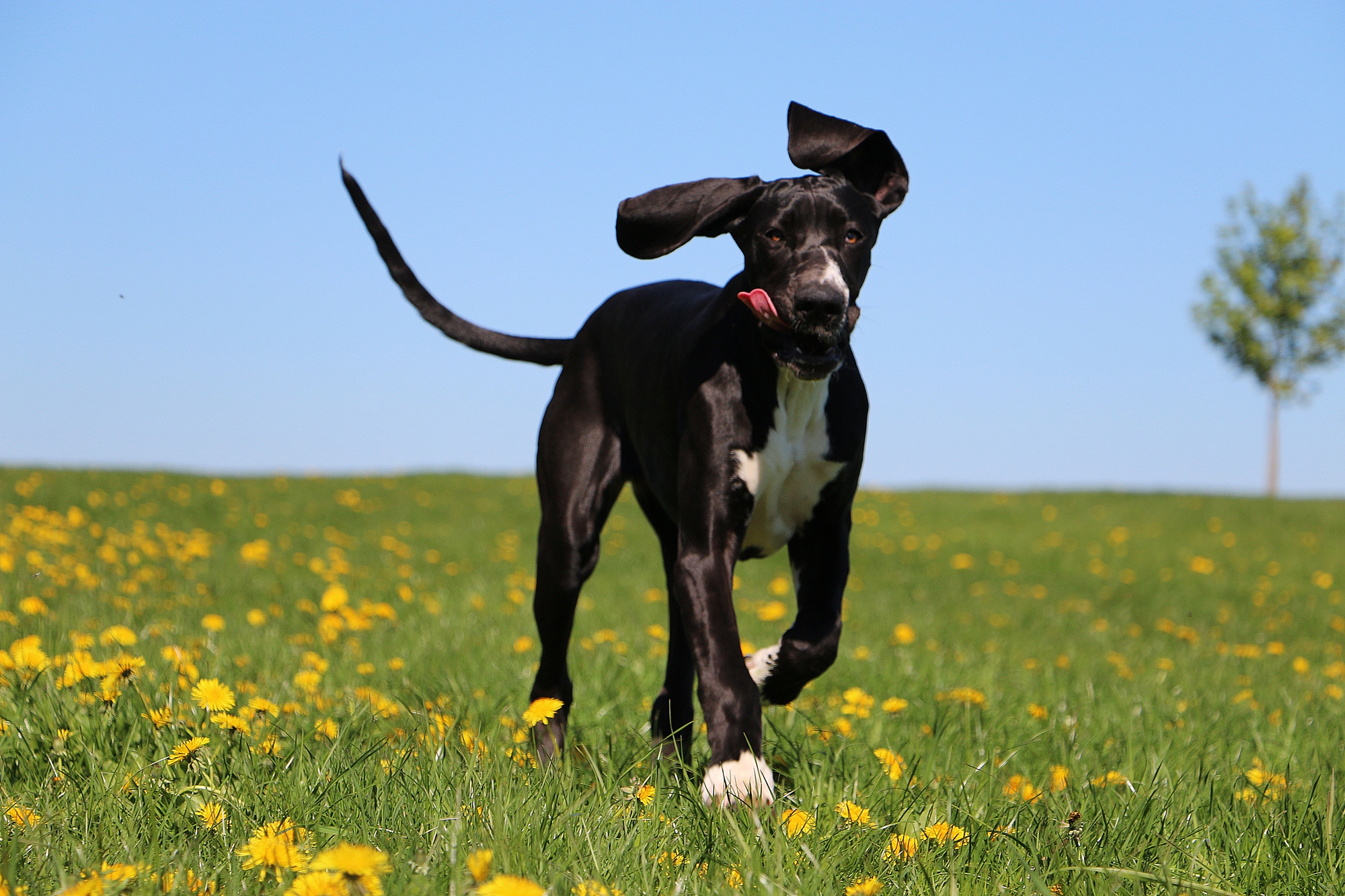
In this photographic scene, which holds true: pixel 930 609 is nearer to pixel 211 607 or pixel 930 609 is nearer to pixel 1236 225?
pixel 211 607

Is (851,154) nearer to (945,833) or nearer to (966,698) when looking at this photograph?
(945,833)

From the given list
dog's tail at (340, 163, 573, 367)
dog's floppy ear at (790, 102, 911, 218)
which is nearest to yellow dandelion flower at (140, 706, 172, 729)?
dog's tail at (340, 163, 573, 367)

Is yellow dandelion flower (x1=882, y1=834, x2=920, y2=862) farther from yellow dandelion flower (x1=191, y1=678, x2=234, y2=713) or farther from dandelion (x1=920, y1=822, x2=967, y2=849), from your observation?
yellow dandelion flower (x1=191, y1=678, x2=234, y2=713)

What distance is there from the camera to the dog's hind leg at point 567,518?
3.82 m

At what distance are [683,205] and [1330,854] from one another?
240cm

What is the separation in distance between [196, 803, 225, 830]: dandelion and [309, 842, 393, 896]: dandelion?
2.37 ft

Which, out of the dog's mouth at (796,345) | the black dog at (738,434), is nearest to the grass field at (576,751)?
the black dog at (738,434)

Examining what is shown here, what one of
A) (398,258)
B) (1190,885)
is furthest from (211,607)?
(1190,885)

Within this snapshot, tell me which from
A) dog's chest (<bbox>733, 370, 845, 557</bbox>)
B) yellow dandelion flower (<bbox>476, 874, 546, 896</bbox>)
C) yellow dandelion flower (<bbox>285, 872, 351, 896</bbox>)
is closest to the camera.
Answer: yellow dandelion flower (<bbox>476, 874, 546, 896</bbox>)

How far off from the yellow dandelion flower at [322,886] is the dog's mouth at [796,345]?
1736 mm

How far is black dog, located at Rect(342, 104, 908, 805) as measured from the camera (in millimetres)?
2904

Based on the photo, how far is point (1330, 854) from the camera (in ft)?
8.73

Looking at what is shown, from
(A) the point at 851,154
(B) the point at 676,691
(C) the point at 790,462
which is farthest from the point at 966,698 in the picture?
(A) the point at 851,154

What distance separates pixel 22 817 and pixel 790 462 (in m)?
2.09
